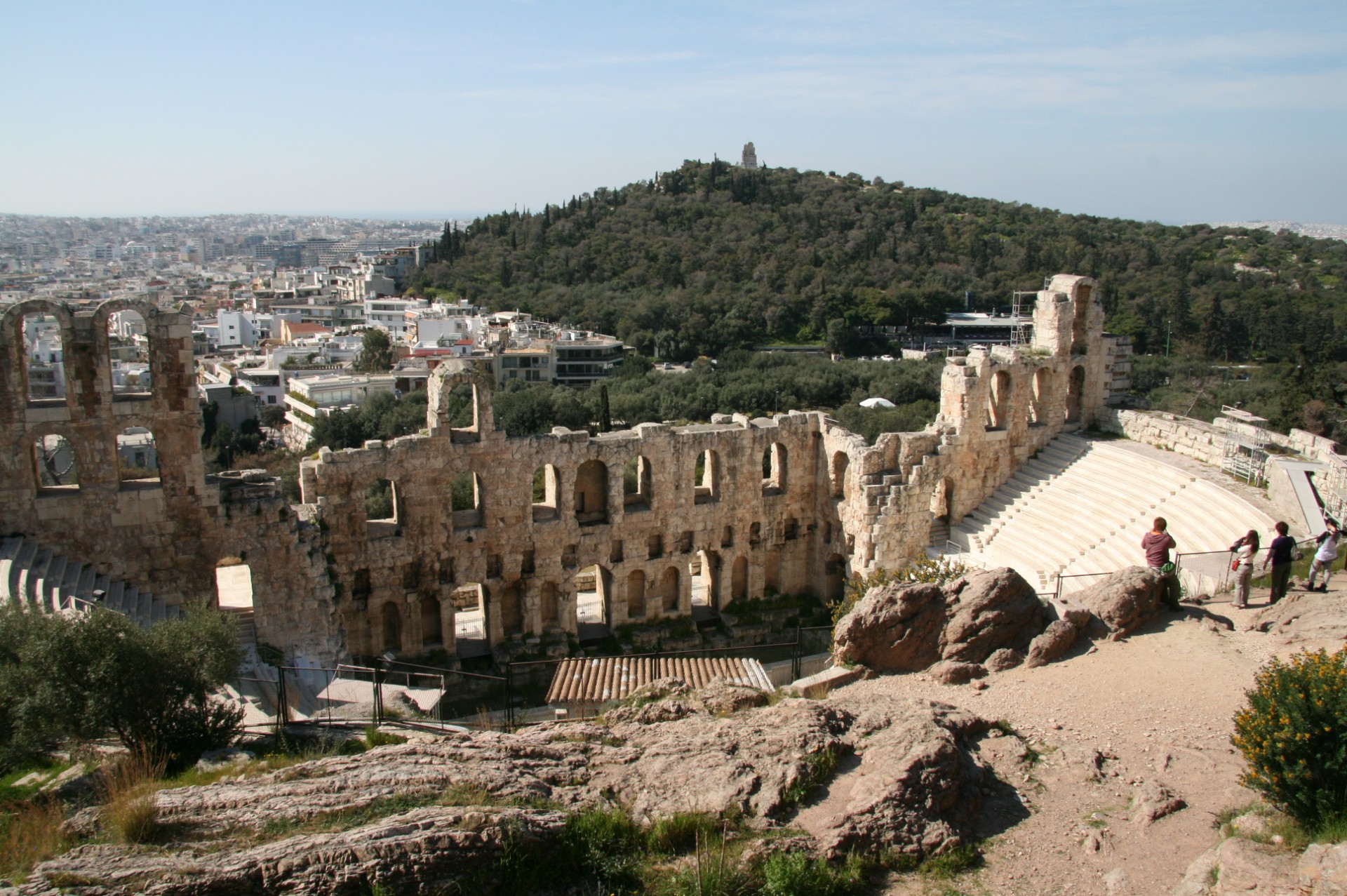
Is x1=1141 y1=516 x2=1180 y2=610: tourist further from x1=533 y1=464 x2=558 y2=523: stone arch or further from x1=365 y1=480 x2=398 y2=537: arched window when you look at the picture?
x1=365 y1=480 x2=398 y2=537: arched window

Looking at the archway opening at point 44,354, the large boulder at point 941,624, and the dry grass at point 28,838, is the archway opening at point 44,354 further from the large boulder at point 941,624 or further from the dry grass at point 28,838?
the large boulder at point 941,624

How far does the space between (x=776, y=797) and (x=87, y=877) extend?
6687mm

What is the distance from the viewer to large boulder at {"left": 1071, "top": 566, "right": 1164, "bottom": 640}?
615 inches

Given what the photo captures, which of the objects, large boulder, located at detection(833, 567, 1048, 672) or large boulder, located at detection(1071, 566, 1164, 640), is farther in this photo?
large boulder, located at detection(833, 567, 1048, 672)

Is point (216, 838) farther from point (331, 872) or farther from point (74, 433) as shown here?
point (74, 433)

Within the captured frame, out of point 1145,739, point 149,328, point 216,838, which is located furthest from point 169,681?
point 1145,739

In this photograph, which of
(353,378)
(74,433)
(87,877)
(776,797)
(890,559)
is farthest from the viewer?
(353,378)

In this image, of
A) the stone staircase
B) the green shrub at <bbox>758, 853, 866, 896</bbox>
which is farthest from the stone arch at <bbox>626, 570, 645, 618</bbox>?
the green shrub at <bbox>758, 853, 866, 896</bbox>

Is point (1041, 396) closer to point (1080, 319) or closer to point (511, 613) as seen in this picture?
point (1080, 319)

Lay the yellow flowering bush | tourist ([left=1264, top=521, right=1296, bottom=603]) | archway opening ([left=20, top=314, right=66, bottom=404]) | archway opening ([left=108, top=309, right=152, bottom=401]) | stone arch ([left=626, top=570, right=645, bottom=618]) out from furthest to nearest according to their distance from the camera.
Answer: archway opening ([left=20, top=314, right=66, bottom=404]) < stone arch ([left=626, top=570, right=645, bottom=618]) < archway opening ([left=108, top=309, right=152, bottom=401]) < tourist ([left=1264, top=521, right=1296, bottom=603]) < the yellow flowering bush

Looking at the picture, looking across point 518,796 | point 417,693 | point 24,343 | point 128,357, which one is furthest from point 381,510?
point 128,357

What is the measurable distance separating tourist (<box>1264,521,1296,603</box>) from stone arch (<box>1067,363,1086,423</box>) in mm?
13292

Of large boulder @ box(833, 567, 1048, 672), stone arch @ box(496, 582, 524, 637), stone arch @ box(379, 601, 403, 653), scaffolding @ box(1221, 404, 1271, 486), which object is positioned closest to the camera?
large boulder @ box(833, 567, 1048, 672)

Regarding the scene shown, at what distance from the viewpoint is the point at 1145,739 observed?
12508mm
